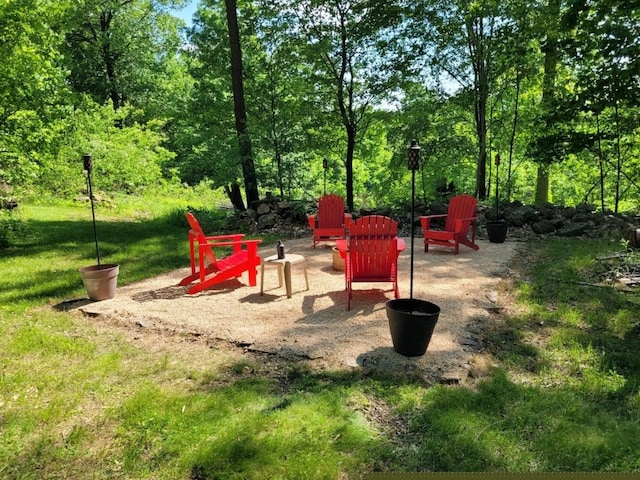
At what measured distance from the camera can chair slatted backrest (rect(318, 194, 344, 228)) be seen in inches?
265

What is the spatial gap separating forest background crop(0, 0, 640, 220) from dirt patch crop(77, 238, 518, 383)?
3.13 m

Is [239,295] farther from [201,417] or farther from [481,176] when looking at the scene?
[481,176]

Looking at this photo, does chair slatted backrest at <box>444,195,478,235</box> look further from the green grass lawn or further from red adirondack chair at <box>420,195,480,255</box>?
the green grass lawn

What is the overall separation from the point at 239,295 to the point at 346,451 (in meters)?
2.68

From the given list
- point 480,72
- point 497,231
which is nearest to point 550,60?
point 480,72

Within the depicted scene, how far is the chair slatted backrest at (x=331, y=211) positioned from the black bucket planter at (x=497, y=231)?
245 centimetres

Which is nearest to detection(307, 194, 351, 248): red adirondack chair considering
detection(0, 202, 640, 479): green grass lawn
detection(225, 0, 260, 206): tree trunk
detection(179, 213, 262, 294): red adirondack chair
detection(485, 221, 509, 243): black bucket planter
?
detection(179, 213, 262, 294): red adirondack chair

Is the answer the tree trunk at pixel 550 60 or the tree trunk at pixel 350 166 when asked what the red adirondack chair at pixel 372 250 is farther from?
the tree trunk at pixel 350 166

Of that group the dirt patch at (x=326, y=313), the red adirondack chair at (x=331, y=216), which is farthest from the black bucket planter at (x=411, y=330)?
the red adirondack chair at (x=331, y=216)

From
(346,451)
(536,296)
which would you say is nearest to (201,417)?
(346,451)

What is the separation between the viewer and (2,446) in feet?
6.54

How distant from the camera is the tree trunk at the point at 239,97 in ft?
29.2

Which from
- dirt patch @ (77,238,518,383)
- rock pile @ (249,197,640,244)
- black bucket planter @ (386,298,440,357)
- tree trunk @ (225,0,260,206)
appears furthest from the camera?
tree trunk @ (225,0,260,206)

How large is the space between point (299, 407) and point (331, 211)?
4736 millimetres
